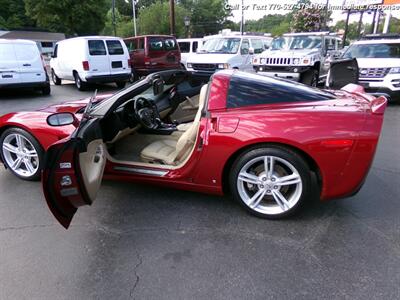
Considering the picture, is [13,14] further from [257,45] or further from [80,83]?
[257,45]

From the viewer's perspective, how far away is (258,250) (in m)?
2.66

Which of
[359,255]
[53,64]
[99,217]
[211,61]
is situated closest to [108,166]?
[99,217]

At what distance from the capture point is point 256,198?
3.06 m

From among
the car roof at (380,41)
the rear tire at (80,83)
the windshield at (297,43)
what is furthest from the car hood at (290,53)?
the rear tire at (80,83)

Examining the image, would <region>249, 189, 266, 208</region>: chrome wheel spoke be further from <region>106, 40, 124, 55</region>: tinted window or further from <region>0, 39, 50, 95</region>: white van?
<region>106, 40, 124, 55</region>: tinted window

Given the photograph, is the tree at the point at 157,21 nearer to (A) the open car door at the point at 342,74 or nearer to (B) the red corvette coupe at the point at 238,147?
(A) the open car door at the point at 342,74

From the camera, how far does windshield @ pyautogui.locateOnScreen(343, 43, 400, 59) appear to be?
8.98m

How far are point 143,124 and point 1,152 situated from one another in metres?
1.71

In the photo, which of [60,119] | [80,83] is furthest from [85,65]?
[60,119]

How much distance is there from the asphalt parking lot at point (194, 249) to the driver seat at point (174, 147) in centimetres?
40

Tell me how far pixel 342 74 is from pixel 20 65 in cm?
887

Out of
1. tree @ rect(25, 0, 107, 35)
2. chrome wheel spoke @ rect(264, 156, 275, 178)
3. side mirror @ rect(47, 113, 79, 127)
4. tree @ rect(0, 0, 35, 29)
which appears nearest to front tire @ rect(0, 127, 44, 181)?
side mirror @ rect(47, 113, 79, 127)

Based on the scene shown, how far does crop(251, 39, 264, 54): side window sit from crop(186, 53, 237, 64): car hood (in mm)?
1877

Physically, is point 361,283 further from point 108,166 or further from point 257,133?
point 108,166
